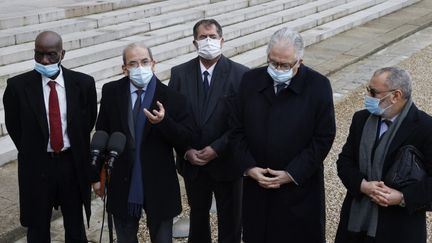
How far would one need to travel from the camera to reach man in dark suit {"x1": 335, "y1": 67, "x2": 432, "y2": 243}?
3.02 m

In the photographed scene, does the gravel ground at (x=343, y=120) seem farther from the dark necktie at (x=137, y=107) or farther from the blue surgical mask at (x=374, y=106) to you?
the blue surgical mask at (x=374, y=106)

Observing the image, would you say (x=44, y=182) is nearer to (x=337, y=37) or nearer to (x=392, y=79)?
(x=392, y=79)

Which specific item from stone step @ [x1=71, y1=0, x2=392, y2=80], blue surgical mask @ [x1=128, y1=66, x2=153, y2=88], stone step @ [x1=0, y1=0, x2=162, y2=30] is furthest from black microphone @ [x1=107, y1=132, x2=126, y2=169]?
stone step @ [x1=0, y1=0, x2=162, y2=30]

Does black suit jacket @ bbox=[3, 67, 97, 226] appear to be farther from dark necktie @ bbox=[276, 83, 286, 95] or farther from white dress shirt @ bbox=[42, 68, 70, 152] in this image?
dark necktie @ bbox=[276, 83, 286, 95]

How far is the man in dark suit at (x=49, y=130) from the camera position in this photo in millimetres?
3572

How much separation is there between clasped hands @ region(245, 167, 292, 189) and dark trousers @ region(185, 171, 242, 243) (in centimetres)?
61

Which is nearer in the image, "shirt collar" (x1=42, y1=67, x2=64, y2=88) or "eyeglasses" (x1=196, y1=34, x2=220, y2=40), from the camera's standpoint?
"shirt collar" (x1=42, y1=67, x2=64, y2=88)

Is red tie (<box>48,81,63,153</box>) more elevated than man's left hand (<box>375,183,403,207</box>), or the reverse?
red tie (<box>48,81,63,153</box>)

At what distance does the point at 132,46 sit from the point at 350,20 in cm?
1103

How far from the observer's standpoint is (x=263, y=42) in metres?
11.1

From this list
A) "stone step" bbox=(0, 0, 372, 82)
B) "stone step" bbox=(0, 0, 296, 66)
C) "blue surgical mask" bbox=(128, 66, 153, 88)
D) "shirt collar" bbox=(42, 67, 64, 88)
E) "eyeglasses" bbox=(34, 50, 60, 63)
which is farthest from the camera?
"stone step" bbox=(0, 0, 372, 82)

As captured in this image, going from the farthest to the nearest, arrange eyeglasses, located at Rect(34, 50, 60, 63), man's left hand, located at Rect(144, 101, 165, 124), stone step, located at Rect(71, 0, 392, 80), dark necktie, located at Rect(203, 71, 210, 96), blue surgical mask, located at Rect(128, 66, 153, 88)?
1. stone step, located at Rect(71, 0, 392, 80)
2. dark necktie, located at Rect(203, 71, 210, 96)
3. eyeglasses, located at Rect(34, 50, 60, 63)
4. blue surgical mask, located at Rect(128, 66, 153, 88)
5. man's left hand, located at Rect(144, 101, 165, 124)

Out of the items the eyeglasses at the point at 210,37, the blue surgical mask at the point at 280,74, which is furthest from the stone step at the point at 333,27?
the blue surgical mask at the point at 280,74

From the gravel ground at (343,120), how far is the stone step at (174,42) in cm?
275
